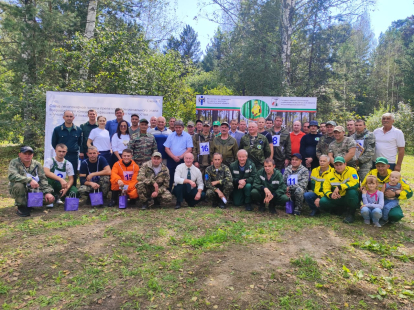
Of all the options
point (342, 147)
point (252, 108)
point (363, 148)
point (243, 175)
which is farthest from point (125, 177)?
point (363, 148)

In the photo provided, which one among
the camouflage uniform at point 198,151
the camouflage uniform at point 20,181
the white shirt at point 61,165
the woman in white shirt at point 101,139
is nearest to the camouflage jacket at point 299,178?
the camouflage uniform at point 198,151

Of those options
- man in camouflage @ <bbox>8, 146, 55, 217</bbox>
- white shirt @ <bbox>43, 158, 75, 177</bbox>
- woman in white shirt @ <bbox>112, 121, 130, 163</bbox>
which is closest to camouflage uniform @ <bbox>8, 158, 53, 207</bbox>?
man in camouflage @ <bbox>8, 146, 55, 217</bbox>

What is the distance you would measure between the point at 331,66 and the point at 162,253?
14628 millimetres

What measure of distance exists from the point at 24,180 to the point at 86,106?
327 cm

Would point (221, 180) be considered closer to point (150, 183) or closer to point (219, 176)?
point (219, 176)

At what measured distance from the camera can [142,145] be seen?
21.5 feet

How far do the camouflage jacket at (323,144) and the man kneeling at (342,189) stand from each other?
83 centimetres

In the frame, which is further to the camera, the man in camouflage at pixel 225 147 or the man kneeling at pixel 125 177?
the man in camouflage at pixel 225 147

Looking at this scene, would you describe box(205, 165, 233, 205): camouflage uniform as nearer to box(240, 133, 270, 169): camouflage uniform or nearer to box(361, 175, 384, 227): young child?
box(240, 133, 270, 169): camouflage uniform

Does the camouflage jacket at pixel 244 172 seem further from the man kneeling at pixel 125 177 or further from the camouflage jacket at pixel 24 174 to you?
the camouflage jacket at pixel 24 174

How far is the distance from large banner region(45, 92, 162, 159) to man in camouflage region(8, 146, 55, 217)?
226 cm

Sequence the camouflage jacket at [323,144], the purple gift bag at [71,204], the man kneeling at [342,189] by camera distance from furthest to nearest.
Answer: the camouflage jacket at [323,144], the purple gift bag at [71,204], the man kneeling at [342,189]

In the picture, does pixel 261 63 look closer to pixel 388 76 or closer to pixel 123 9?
pixel 123 9

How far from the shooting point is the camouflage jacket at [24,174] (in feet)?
18.0
